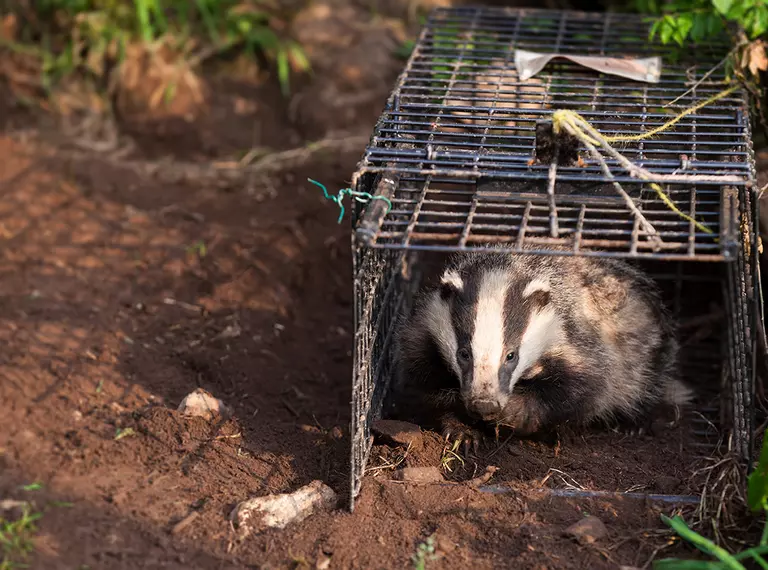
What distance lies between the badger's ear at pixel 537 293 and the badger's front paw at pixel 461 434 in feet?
2.51

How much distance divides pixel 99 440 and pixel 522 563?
208 cm

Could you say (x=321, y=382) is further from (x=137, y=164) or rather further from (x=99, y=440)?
(x=137, y=164)

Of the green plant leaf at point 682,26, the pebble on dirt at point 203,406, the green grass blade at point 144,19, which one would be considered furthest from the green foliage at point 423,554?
the green grass blade at point 144,19

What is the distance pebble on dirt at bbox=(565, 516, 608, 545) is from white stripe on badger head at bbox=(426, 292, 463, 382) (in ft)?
3.13

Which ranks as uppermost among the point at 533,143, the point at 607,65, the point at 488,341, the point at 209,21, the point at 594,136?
the point at 594,136

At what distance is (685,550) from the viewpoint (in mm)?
3893

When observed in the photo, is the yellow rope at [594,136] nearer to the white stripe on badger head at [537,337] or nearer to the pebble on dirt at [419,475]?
the white stripe on badger head at [537,337]

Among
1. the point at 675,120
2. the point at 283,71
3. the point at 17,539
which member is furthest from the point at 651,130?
the point at 283,71

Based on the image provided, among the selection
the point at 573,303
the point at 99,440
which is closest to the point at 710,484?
the point at 573,303

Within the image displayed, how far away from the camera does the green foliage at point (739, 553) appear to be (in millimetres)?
3477

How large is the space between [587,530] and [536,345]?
1.10 metres

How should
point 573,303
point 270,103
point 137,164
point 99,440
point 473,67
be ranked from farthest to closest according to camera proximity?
point 270,103, point 137,164, point 473,67, point 573,303, point 99,440

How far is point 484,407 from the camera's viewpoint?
4500 mm

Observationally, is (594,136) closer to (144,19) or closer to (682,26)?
(682,26)
